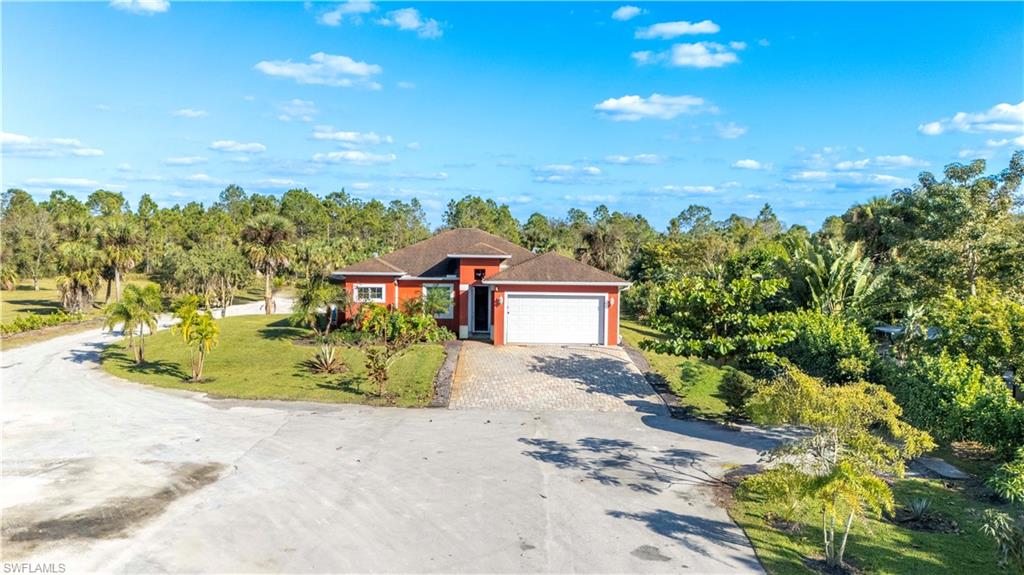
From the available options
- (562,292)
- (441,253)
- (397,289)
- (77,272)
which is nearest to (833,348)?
(562,292)

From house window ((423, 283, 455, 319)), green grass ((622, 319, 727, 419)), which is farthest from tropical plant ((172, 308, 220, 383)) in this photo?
green grass ((622, 319, 727, 419))

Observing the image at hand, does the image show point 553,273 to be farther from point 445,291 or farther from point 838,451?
point 838,451

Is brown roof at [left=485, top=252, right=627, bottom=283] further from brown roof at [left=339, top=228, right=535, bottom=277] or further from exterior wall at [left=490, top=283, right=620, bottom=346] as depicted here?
brown roof at [left=339, top=228, right=535, bottom=277]

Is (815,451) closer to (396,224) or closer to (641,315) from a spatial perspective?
(641,315)

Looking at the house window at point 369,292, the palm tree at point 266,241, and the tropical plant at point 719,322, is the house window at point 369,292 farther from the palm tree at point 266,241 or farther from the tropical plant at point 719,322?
the tropical plant at point 719,322

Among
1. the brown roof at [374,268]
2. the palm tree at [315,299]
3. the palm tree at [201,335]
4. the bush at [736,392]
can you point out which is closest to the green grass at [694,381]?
the bush at [736,392]
